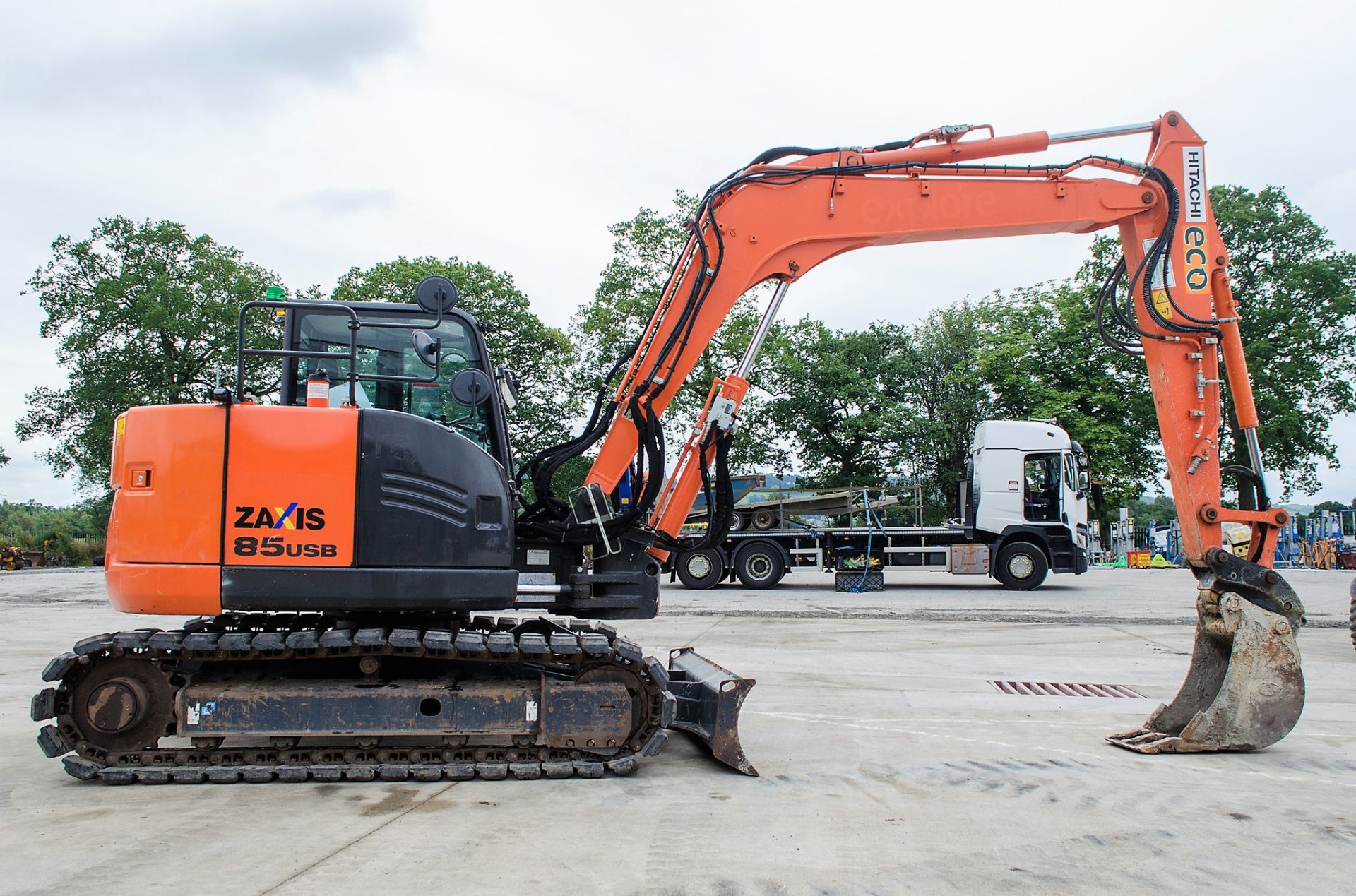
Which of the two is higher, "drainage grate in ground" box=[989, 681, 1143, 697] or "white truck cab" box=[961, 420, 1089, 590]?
"white truck cab" box=[961, 420, 1089, 590]

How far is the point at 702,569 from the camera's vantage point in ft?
72.4

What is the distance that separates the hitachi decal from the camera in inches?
272

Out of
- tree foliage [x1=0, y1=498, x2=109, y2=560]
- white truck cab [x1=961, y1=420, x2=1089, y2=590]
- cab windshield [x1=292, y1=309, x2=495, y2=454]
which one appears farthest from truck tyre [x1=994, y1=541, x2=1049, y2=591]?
tree foliage [x1=0, y1=498, x2=109, y2=560]

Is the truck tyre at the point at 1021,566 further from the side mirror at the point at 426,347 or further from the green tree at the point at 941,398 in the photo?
the green tree at the point at 941,398

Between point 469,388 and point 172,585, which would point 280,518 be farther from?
point 469,388

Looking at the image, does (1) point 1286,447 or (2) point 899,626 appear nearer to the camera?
(2) point 899,626

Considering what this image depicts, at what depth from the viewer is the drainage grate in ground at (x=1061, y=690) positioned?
855 centimetres

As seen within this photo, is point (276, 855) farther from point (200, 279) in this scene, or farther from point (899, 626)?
point (200, 279)

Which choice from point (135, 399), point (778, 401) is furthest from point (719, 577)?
point (135, 399)

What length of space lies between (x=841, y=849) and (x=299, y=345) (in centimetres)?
457

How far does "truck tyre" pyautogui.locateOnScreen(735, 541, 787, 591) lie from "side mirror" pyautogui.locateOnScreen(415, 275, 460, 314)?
56.0 feet

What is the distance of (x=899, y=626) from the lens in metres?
14.2

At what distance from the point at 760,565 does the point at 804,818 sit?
17627mm

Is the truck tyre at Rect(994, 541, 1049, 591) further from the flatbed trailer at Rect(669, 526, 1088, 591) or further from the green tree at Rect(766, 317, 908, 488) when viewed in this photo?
the green tree at Rect(766, 317, 908, 488)
